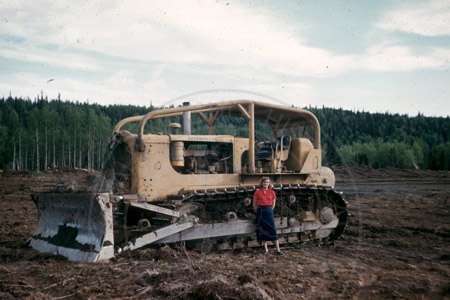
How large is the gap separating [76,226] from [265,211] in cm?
375

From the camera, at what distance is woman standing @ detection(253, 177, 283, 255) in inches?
316

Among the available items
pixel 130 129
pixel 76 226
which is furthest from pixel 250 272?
pixel 130 129

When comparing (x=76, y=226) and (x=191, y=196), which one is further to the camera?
(x=191, y=196)

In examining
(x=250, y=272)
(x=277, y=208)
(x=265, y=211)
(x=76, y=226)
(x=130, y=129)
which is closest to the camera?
(x=250, y=272)

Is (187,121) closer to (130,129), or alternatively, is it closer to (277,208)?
(277,208)

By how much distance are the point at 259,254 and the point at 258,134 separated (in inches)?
125

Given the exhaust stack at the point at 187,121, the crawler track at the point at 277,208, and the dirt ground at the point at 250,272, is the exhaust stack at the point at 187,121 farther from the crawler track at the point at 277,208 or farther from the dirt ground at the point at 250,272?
the dirt ground at the point at 250,272

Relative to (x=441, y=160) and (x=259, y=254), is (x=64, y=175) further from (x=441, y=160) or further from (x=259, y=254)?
(x=441, y=160)

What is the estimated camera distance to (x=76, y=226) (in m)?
7.48

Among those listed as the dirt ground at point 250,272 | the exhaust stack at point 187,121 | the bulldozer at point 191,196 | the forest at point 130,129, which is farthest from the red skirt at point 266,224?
the forest at point 130,129

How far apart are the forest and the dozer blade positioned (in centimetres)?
602

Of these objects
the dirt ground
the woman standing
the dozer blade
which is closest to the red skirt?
the woman standing

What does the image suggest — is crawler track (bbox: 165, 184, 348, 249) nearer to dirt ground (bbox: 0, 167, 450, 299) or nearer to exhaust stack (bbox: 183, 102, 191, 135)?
dirt ground (bbox: 0, 167, 450, 299)

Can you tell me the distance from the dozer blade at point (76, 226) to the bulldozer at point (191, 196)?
0.02 meters
